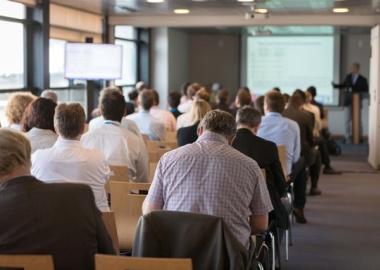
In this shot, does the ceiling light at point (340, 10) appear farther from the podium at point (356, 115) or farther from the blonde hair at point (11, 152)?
the blonde hair at point (11, 152)

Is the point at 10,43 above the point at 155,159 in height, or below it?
above

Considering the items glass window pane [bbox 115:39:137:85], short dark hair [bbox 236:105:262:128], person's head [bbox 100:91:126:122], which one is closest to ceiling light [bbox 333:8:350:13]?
glass window pane [bbox 115:39:137:85]

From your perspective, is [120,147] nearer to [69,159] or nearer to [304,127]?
[69,159]

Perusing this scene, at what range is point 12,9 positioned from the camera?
1009 cm

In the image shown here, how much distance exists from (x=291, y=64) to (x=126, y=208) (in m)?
15.6

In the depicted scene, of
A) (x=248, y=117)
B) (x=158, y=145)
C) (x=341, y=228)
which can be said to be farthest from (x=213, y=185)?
(x=341, y=228)

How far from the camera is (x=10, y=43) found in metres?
Result: 10.1

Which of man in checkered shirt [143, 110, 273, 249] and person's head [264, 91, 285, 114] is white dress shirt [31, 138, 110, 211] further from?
person's head [264, 91, 285, 114]

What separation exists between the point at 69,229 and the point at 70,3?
8.69 meters

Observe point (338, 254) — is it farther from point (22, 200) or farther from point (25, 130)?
point (22, 200)

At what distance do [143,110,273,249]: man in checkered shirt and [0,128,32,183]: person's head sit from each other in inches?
36.6

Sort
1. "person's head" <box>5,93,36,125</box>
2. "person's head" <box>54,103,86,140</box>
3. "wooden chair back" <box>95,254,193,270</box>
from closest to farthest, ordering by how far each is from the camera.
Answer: "wooden chair back" <box>95,254,193,270</box> < "person's head" <box>54,103,86,140</box> < "person's head" <box>5,93,36,125</box>

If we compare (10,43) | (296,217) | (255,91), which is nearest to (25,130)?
(296,217)

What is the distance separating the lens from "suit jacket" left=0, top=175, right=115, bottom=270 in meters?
3.04
